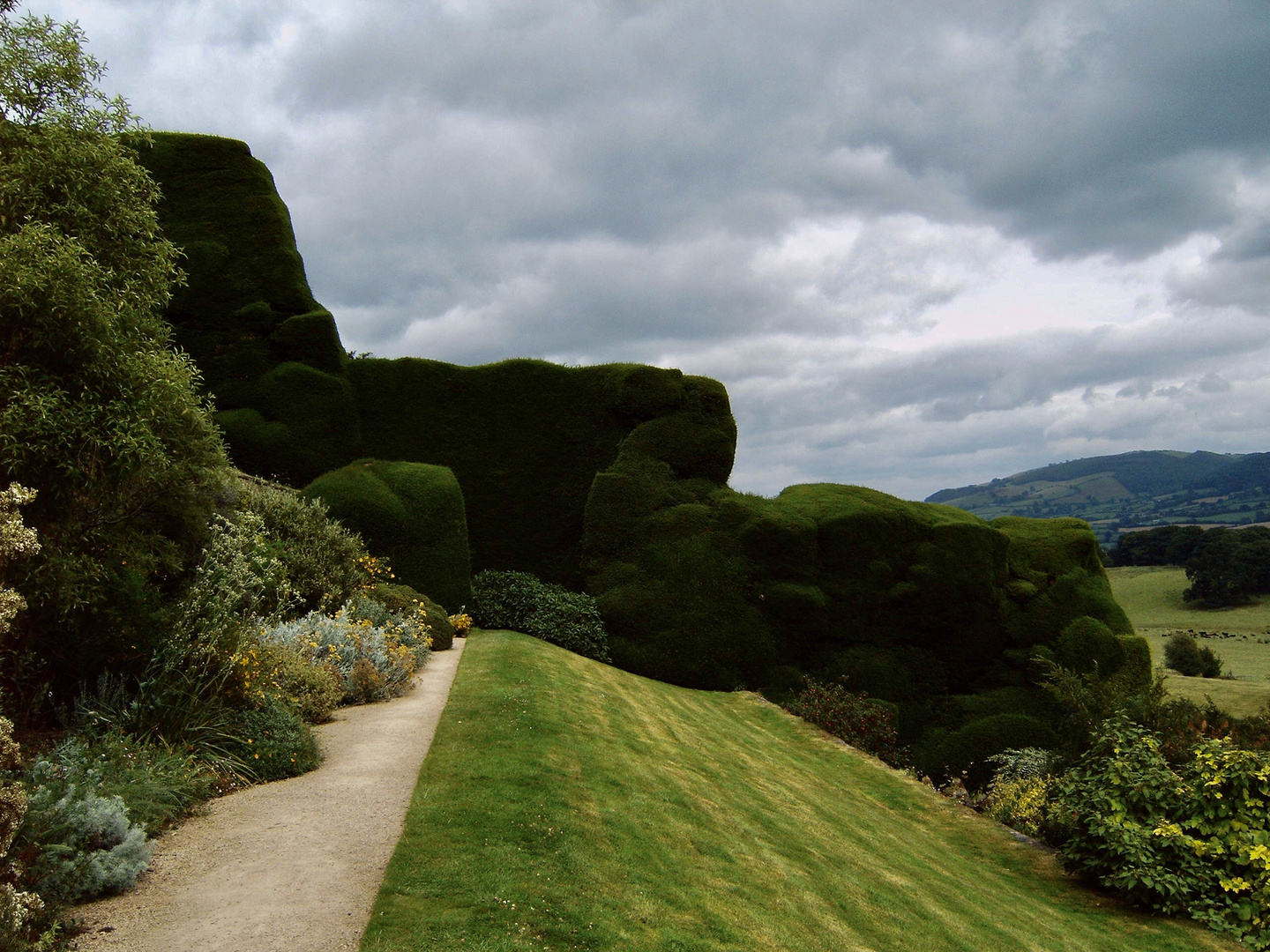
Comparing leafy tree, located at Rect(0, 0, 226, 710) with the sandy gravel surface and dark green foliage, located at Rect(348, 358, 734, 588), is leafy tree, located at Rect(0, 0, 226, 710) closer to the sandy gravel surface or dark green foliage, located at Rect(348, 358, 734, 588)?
the sandy gravel surface

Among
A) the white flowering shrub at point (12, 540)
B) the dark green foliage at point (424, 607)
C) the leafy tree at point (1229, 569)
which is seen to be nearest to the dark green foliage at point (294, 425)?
the dark green foliage at point (424, 607)

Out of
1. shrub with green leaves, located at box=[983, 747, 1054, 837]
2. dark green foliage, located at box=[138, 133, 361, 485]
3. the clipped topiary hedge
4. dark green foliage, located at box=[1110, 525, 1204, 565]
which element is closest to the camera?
shrub with green leaves, located at box=[983, 747, 1054, 837]

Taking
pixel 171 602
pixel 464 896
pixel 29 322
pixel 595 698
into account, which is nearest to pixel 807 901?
pixel 464 896

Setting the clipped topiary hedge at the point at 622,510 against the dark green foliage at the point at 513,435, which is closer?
the clipped topiary hedge at the point at 622,510

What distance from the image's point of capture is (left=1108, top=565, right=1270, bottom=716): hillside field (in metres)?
20.7

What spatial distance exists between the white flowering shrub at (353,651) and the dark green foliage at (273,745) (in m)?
1.70

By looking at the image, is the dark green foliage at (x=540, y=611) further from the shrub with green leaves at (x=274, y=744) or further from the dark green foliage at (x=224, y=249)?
the shrub with green leaves at (x=274, y=744)

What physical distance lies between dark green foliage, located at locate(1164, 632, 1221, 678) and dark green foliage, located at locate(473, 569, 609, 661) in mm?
28615

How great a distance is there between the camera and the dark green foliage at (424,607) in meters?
14.9

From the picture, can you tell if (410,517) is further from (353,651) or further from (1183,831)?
(1183,831)

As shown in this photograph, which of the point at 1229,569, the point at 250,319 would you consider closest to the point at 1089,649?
the point at 250,319

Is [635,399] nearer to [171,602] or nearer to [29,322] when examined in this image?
[171,602]

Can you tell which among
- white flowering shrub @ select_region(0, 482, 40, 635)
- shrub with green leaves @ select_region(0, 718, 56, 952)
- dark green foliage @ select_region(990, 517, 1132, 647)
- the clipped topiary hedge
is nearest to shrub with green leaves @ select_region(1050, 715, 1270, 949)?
the clipped topiary hedge

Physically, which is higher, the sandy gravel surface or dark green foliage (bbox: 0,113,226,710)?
dark green foliage (bbox: 0,113,226,710)
